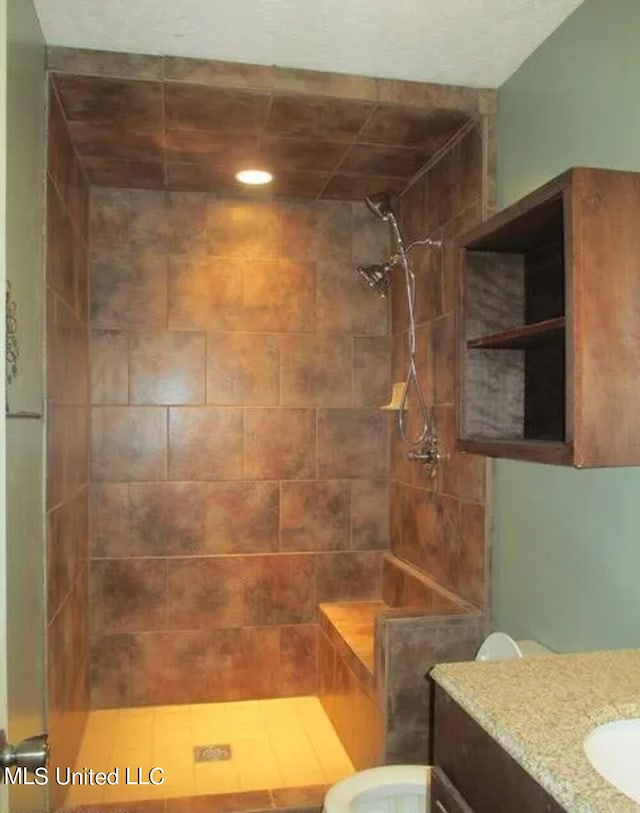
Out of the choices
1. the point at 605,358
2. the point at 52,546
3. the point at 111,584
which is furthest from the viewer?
the point at 111,584

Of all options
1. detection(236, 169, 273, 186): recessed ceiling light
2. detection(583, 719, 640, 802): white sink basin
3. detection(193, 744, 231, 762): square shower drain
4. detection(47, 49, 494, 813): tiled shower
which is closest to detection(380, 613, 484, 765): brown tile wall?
detection(47, 49, 494, 813): tiled shower

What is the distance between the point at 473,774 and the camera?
1205mm

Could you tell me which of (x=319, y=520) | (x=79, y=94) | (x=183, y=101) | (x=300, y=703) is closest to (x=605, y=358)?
(x=183, y=101)

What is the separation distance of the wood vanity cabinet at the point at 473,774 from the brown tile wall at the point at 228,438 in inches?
79.6

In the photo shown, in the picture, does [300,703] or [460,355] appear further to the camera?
[300,703]

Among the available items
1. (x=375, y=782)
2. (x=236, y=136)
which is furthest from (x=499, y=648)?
(x=236, y=136)

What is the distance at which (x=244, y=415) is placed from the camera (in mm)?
3295

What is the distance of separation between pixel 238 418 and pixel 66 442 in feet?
3.13

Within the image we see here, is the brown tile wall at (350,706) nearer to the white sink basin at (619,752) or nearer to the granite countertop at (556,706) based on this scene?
the granite countertop at (556,706)

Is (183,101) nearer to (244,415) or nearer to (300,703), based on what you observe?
(244,415)

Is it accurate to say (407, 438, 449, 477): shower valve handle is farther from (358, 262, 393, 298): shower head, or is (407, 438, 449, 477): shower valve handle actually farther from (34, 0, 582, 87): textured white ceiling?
(34, 0, 582, 87): textured white ceiling

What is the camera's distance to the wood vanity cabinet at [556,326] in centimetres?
146

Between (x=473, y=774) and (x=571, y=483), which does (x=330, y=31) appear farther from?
(x=473, y=774)

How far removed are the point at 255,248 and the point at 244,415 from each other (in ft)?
2.71
